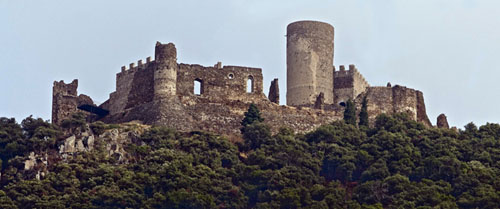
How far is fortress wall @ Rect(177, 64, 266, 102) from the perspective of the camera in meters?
95.7

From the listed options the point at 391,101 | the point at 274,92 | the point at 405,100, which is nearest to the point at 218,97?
the point at 274,92

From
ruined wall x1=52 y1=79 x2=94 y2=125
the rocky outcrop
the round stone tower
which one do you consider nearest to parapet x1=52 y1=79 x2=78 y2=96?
ruined wall x1=52 y1=79 x2=94 y2=125

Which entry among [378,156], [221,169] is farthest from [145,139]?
[378,156]

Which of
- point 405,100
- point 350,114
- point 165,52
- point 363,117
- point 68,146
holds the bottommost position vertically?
point 68,146

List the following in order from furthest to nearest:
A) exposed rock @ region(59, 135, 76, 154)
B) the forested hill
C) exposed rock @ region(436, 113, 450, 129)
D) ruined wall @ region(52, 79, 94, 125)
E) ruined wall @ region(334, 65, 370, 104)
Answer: exposed rock @ region(436, 113, 450, 129) < ruined wall @ region(334, 65, 370, 104) < ruined wall @ region(52, 79, 94, 125) < exposed rock @ region(59, 135, 76, 154) < the forested hill

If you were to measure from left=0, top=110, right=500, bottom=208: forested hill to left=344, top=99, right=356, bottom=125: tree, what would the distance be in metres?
0.96

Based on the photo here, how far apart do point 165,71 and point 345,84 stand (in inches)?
486

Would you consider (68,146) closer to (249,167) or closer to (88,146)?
(88,146)

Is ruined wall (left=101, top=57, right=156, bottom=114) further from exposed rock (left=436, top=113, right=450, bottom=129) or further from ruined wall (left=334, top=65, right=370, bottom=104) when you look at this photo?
exposed rock (left=436, top=113, right=450, bottom=129)

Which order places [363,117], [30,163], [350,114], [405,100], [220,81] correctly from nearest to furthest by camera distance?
1. [30,163]
2. [220,81]
3. [350,114]
4. [363,117]
5. [405,100]

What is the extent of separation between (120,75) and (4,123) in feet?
31.1

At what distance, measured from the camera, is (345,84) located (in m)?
100

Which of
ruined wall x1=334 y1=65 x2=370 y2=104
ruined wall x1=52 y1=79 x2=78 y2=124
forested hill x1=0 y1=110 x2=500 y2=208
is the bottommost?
forested hill x1=0 y1=110 x2=500 y2=208

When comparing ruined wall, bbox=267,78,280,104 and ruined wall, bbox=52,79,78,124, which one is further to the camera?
ruined wall, bbox=267,78,280,104
